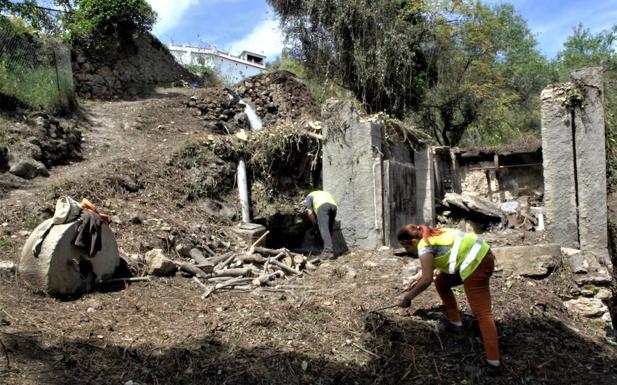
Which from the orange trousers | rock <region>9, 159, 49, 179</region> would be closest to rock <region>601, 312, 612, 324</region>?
the orange trousers

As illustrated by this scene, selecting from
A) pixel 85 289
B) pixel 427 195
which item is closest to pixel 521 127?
pixel 427 195

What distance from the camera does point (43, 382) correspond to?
12.0 feet

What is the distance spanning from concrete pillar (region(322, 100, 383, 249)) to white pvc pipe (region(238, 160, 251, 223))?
167 cm

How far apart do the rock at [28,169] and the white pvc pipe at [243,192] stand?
11.8ft

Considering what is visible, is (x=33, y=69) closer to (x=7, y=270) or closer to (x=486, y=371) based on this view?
(x=7, y=270)

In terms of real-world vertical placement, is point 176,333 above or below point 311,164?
below

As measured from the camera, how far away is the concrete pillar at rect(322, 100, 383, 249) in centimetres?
878

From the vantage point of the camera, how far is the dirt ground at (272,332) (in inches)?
165

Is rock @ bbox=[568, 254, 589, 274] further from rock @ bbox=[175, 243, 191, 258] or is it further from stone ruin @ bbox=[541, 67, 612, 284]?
rock @ bbox=[175, 243, 191, 258]

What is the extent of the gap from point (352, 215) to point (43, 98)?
7767mm

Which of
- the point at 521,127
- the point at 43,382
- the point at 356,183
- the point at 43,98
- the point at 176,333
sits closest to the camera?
the point at 43,382

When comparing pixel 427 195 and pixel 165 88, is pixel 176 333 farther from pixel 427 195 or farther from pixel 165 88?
pixel 165 88

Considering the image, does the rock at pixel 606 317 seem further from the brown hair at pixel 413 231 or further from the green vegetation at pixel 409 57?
the green vegetation at pixel 409 57

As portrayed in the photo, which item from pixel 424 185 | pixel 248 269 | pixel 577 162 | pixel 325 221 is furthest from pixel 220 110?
pixel 577 162
